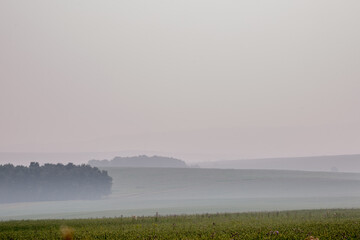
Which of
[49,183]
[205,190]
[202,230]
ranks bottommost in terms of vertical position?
[202,230]

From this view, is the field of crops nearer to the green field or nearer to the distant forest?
the green field

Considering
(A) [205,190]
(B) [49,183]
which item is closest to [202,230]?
(B) [49,183]

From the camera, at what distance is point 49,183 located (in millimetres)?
123750

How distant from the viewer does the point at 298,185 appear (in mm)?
156625

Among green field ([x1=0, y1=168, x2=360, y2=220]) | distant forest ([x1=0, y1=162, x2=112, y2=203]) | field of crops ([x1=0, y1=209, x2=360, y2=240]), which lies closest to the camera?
field of crops ([x1=0, y1=209, x2=360, y2=240])

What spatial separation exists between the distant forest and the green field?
179 inches

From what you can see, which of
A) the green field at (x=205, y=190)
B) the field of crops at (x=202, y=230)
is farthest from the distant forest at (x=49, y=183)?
the field of crops at (x=202, y=230)

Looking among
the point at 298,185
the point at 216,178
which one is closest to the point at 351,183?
the point at 298,185

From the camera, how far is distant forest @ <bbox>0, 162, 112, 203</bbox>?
12100 cm

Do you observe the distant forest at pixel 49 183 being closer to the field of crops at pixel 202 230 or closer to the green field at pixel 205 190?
the green field at pixel 205 190

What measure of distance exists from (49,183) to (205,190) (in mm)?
50430

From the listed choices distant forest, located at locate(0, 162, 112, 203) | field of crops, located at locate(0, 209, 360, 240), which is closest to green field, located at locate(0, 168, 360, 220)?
distant forest, located at locate(0, 162, 112, 203)

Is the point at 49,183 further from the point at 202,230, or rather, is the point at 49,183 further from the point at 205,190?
the point at 202,230

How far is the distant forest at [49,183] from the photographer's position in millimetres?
121000
